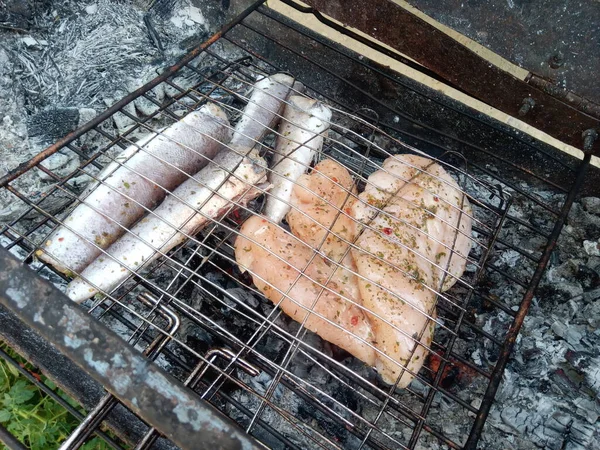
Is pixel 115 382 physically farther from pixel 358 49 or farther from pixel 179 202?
pixel 358 49

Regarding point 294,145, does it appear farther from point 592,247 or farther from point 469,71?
point 592,247

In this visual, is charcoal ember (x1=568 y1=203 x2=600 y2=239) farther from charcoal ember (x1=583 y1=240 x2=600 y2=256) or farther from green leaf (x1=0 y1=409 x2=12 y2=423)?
green leaf (x1=0 y1=409 x2=12 y2=423)

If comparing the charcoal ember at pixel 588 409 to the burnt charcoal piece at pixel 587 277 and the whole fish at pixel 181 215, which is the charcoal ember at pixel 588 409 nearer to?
the burnt charcoal piece at pixel 587 277

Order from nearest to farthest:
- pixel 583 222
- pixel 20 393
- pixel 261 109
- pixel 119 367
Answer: pixel 119 367, pixel 20 393, pixel 261 109, pixel 583 222

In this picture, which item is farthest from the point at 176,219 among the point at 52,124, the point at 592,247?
the point at 592,247

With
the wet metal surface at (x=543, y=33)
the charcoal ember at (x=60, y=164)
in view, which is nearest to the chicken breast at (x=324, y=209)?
the wet metal surface at (x=543, y=33)
